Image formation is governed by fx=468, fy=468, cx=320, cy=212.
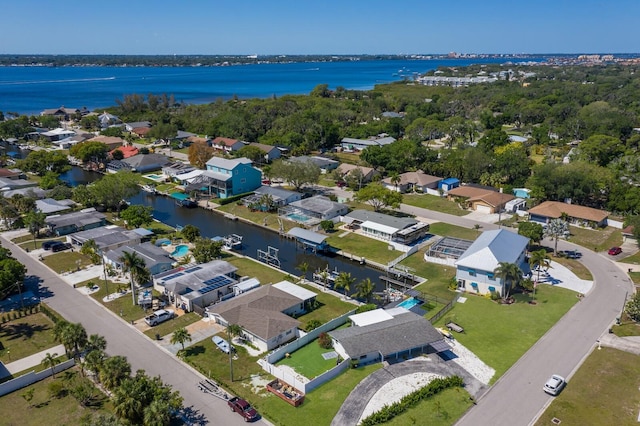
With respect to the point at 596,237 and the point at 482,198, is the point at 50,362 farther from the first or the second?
the point at 596,237

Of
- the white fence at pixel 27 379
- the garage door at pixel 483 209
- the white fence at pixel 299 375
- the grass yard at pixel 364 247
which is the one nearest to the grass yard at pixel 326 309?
the white fence at pixel 299 375

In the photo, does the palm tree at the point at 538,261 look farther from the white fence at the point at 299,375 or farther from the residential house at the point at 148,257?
the residential house at the point at 148,257

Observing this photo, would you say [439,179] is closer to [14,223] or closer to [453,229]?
[453,229]

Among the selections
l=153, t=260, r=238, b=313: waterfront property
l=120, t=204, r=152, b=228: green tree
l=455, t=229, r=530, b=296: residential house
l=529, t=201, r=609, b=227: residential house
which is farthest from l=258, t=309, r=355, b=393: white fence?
l=529, t=201, r=609, b=227: residential house

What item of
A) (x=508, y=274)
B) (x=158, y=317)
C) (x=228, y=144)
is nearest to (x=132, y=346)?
(x=158, y=317)

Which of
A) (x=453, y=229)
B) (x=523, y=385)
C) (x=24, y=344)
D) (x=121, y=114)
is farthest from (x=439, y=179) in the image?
(x=121, y=114)

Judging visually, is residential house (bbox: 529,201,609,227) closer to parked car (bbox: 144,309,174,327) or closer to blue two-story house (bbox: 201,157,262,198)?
blue two-story house (bbox: 201,157,262,198)
